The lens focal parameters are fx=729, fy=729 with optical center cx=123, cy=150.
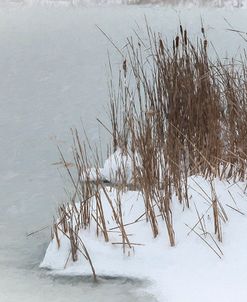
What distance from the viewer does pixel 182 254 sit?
2.39 metres

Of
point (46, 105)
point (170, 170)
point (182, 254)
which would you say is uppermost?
point (170, 170)

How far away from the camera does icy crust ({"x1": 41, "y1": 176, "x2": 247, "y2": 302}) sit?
2.21 meters

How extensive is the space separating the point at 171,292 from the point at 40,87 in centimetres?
327

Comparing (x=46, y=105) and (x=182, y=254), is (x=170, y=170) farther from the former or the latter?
(x=46, y=105)

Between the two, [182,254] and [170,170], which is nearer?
[182,254]

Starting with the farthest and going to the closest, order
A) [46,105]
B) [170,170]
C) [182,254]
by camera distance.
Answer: [46,105], [170,170], [182,254]

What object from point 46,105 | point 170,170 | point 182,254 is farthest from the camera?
point 46,105

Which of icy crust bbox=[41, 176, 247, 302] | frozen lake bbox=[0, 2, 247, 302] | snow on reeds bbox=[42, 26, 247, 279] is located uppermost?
snow on reeds bbox=[42, 26, 247, 279]

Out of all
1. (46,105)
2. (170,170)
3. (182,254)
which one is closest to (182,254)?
(182,254)

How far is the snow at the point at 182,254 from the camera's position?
2.20 m

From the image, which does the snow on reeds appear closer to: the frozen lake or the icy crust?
the icy crust

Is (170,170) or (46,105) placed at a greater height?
(170,170)

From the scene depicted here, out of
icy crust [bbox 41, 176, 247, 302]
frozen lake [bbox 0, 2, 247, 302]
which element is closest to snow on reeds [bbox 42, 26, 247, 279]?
icy crust [bbox 41, 176, 247, 302]

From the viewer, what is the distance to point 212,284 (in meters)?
2.21
